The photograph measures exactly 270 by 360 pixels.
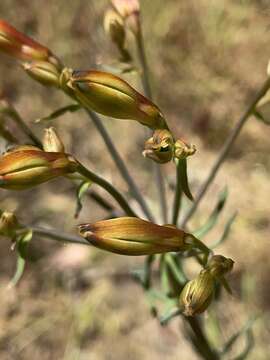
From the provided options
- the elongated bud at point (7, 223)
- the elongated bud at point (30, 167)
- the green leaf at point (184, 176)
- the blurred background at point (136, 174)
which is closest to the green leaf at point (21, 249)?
the elongated bud at point (7, 223)

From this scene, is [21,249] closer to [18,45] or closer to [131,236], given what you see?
[131,236]

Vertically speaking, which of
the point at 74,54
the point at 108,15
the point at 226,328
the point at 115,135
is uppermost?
the point at 108,15

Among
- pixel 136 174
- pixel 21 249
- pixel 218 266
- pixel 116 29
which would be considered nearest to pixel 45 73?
pixel 116 29

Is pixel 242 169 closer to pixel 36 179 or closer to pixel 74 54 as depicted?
pixel 74 54

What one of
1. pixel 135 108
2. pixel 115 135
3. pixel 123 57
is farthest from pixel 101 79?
pixel 115 135

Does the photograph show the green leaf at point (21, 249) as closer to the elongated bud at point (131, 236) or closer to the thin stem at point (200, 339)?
the elongated bud at point (131, 236)

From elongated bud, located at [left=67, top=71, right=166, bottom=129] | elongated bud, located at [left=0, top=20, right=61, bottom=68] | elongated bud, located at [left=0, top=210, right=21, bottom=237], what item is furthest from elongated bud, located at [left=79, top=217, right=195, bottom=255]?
elongated bud, located at [left=0, top=20, right=61, bottom=68]
